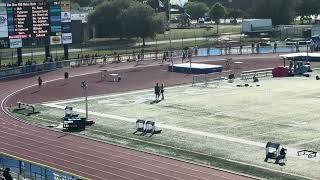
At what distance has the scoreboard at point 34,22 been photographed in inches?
2938

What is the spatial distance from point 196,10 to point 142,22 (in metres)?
74.4

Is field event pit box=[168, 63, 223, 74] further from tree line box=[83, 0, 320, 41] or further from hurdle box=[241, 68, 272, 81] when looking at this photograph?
tree line box=[83, 0, 320, 41]

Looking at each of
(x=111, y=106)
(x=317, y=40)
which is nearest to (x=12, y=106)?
(x=111, y=106)

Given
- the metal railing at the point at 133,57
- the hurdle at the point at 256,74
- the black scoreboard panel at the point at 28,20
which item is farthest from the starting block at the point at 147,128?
the black scoreboard panel at the point at 28,20

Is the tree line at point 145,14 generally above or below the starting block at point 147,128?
above

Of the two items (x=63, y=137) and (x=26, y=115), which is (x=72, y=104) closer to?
(x=26, y=115)

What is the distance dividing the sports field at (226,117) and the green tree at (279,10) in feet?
243

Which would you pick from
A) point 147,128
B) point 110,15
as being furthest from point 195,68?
point 110,15

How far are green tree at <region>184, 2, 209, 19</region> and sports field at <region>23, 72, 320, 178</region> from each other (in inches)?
4695

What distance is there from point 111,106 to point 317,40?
51.7m

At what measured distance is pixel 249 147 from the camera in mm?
36938

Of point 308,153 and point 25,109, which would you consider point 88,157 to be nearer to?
point 308,153

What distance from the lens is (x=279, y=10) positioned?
136625 millimetres

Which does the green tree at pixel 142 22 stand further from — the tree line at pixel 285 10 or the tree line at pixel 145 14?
the tree line at pixel 285 10
